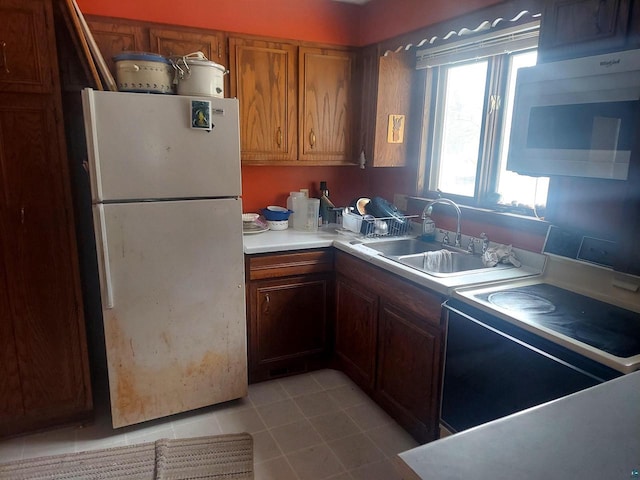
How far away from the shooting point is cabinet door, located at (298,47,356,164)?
2936 mm

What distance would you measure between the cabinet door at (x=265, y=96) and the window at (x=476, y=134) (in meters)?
0.88

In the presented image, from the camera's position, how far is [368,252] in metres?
2.48

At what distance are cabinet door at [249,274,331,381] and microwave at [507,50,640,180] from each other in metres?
1.41

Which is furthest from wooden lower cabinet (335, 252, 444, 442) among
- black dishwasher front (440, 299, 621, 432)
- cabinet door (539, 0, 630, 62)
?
cabinet door (539, 0, 630, 62)

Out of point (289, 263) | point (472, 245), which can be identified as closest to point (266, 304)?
point (289, 263)

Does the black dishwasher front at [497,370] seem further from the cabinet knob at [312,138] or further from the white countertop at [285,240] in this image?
the cabinet knob at [312,138]

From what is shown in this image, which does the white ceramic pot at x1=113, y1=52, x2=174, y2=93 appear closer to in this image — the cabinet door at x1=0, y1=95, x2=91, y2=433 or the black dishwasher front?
the cabinet door at x1=0, y1=95, x2=91, y2=433

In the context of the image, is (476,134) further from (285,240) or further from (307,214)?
(285,240)

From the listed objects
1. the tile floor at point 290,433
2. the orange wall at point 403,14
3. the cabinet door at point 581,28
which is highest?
the orange wall at point 403,14

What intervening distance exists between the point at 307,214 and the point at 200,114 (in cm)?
111

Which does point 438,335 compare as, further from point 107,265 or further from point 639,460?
point 107,265

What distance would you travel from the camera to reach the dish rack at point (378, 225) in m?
2.78

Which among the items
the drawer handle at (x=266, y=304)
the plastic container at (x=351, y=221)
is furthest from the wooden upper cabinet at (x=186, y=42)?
the drawer handle at (x=266, y=304)

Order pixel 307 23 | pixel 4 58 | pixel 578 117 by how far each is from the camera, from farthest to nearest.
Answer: pixel 307 23
pixel 4 58
pixel 578 117
